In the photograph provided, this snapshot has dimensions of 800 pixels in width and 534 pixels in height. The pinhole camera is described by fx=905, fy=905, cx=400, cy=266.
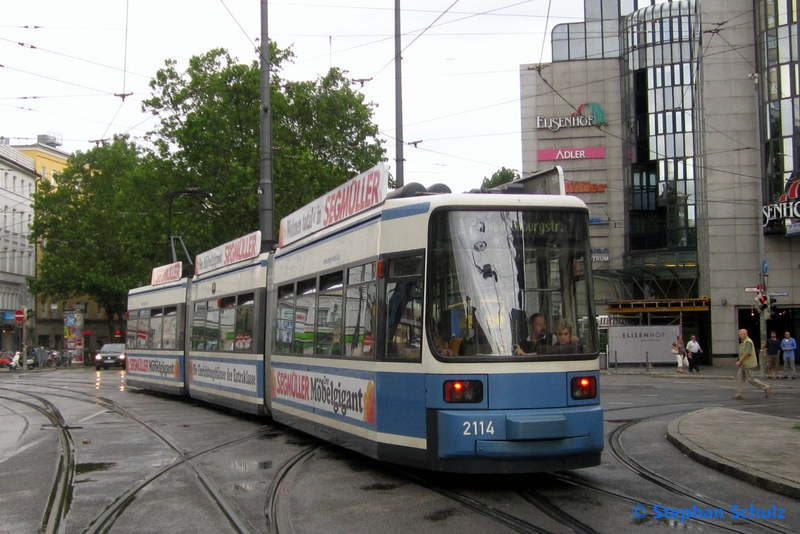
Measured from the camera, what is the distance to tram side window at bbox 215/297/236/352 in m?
15.7

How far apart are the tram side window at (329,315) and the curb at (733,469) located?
4.16 meters

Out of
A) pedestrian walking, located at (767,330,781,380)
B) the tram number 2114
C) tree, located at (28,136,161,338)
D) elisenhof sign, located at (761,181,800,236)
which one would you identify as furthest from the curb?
tree, located at (28,136,161,338)

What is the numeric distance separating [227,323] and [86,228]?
1921 inches

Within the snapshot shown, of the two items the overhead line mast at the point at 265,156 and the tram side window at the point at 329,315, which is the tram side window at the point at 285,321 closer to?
the tram side window at the point at 329,315

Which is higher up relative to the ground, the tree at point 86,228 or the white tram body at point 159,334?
the tree at point 86,228

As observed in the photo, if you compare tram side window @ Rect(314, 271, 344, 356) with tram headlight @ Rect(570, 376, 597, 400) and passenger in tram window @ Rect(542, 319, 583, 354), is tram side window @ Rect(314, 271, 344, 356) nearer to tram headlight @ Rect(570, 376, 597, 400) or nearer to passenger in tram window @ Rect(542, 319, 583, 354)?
passenger in tram window @ Rect(542, 319, 583, 354)

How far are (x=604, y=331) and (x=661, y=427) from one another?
101ft

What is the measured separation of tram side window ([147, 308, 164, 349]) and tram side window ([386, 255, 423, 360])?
1354cm

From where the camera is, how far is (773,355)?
1179 inches

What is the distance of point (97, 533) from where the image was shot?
272 inches

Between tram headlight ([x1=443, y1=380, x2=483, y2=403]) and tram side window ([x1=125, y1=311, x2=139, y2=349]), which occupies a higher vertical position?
tram side window ([x1=125, y1=311, x2=139, y2=349])

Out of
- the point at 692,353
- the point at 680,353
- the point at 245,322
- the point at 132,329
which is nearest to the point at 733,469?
the point at 245,322

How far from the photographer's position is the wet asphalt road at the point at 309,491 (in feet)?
22.9

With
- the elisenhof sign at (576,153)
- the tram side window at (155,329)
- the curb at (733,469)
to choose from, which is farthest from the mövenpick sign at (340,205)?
the elisenhof sign at (576,153)
